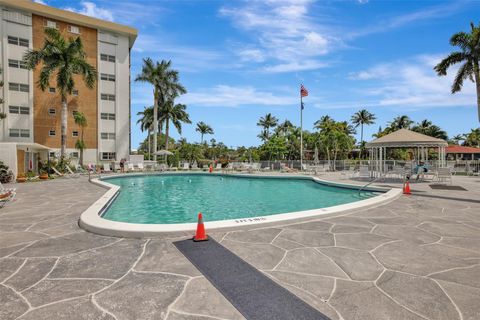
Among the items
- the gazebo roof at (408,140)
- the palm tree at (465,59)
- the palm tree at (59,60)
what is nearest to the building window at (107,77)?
the palm tree at (59,60)

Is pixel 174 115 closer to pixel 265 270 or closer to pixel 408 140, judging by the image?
pixel 408 140

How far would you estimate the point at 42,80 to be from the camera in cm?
2230

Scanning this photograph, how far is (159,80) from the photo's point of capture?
114 feet

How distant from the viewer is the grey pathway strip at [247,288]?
8.14 feet

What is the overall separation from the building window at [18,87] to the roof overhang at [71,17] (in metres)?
7.75

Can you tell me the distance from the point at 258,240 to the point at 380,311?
7.80 feet

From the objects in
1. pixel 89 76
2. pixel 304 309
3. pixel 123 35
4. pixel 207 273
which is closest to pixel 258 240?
pixel 207 273

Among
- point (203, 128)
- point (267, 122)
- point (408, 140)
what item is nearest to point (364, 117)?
point (267, 122)

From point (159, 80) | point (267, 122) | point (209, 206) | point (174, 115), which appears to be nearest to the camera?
point (209, 206)

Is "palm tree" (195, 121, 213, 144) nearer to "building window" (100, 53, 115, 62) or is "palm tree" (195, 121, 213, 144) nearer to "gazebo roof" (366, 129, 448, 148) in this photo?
"building window" (100, 53, 115, 62)

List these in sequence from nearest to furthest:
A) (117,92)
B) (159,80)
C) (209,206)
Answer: (209,206), (117,92), (159,80)

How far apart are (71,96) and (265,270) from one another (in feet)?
113

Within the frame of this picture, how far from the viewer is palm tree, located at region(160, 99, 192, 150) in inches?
1493

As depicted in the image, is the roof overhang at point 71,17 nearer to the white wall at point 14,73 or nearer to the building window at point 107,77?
the white wall at point 14,73
